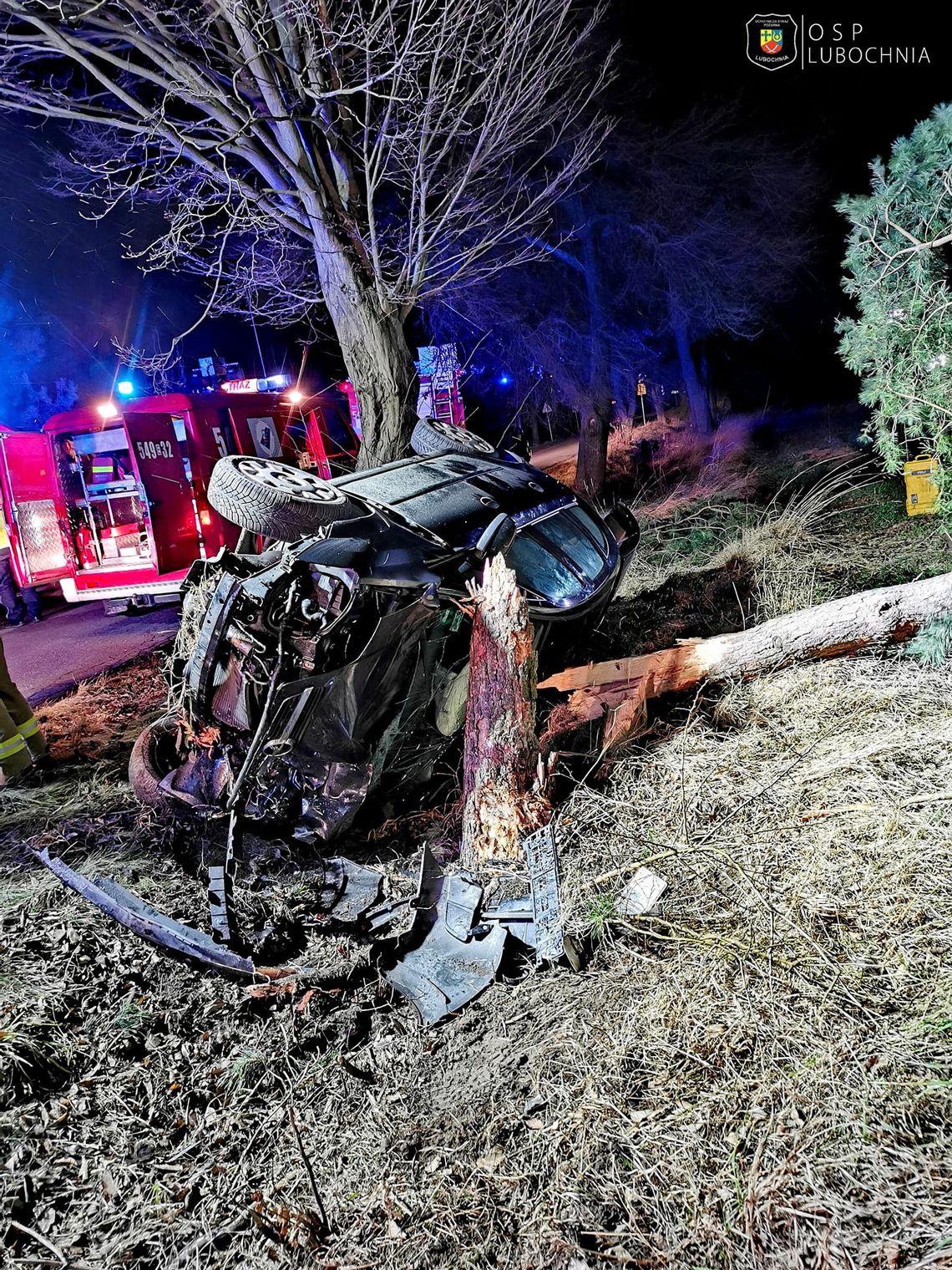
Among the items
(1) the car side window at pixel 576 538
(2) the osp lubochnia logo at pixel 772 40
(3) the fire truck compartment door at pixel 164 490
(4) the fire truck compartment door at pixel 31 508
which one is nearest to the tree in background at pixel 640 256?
(2) the osp lubochnia logo at pixel 772 40

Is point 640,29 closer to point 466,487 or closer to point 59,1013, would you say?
point 466,487

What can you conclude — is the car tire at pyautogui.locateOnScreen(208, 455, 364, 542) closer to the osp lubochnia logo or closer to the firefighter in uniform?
the firefighter in uniform

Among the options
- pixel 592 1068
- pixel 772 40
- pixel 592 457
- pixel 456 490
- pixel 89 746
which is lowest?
pixel 592 1068

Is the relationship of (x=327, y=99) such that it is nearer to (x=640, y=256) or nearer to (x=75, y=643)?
(x=75, y=643)

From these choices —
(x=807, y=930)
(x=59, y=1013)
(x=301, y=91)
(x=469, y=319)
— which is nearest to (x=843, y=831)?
(x=807, y=930)

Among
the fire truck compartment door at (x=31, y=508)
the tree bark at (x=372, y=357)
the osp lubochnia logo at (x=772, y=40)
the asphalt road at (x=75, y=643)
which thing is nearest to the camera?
the tree bark at (x=372, y=357)

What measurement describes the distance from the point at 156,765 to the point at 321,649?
164cm

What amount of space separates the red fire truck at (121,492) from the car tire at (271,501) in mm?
5748

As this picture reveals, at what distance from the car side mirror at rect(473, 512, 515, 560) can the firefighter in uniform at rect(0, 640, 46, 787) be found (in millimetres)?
3554

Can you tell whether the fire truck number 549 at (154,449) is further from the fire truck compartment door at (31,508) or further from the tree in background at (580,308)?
the tree in background at (580,308)

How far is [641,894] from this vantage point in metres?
3.00

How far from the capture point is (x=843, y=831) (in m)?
3.12

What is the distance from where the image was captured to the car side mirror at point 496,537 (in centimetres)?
394

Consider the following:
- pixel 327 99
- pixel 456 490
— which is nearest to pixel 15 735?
pixel 456 490
